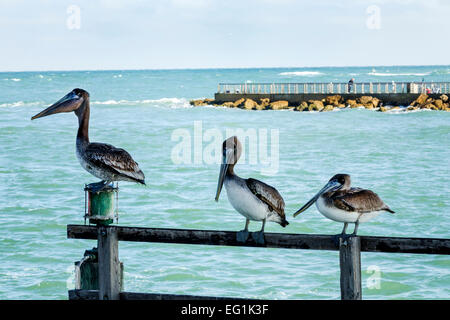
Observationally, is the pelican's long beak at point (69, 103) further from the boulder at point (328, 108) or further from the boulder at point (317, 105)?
the boulder at point (317, 105)

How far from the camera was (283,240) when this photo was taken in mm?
6176

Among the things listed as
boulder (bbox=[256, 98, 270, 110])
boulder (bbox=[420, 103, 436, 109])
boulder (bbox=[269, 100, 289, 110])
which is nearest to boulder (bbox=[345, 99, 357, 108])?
boulder (bbox=[269, 100, 289, 110])

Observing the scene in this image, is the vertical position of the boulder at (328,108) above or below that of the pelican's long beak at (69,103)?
above

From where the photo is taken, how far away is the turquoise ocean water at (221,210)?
1555cm

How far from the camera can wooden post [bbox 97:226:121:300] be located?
658 cm

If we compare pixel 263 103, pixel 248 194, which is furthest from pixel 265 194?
pixel 263 103

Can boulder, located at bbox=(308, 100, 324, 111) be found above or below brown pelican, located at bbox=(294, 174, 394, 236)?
above

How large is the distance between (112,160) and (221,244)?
1.82 meters

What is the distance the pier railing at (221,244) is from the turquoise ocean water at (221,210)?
8178 mm

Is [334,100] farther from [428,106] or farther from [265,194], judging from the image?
[265,194]

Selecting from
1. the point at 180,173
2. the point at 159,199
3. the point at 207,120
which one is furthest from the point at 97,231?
the point at 207,120

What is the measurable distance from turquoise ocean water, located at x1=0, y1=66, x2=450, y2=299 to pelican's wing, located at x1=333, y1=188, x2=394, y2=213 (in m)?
8.02

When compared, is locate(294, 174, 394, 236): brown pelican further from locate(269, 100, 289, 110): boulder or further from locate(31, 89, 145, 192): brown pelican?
locate(269, 100, 289, 110): boulder

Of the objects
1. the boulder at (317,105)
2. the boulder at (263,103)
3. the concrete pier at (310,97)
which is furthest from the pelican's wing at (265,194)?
the boulder at (263,103)
